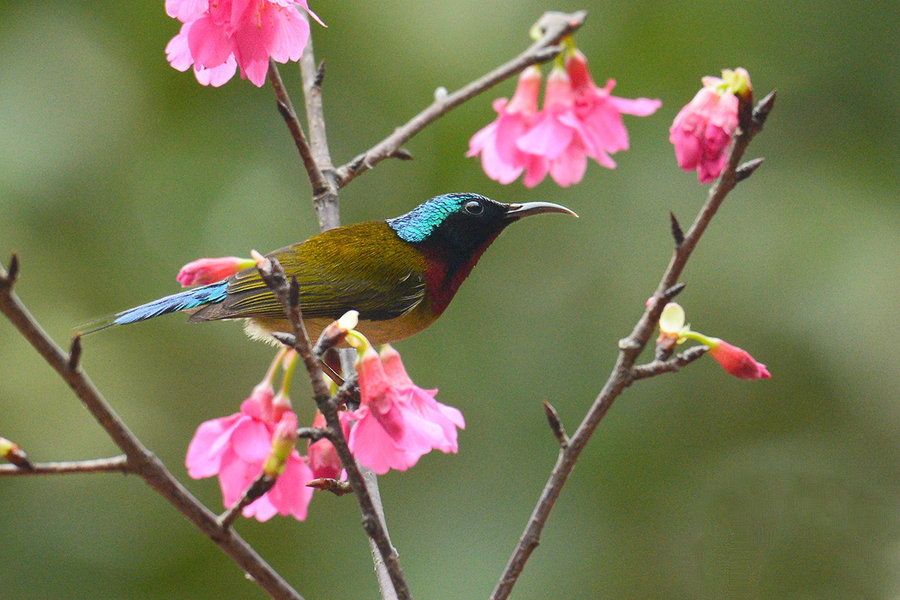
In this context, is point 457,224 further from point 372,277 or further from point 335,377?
point 335,377

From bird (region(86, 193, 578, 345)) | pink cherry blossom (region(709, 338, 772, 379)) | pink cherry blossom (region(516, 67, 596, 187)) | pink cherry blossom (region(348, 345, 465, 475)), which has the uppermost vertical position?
pink cherry blossom (region(516, 67, 596, 187))

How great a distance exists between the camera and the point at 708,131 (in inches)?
56.1

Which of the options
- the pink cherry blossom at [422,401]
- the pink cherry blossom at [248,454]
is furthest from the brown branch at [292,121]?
the pink cherry blossom at [248,454]

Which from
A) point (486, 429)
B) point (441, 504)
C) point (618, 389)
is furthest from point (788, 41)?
point (618, 389)

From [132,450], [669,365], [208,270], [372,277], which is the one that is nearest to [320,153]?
[372,277]

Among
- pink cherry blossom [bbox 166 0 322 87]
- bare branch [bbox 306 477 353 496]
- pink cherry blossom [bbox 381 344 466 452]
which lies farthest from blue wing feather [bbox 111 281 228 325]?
pink cherry blossom [bbox 381 344 466 452]

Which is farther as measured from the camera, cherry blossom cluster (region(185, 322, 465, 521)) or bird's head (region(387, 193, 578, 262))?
bird's head (region(387, 193, 578, 262))

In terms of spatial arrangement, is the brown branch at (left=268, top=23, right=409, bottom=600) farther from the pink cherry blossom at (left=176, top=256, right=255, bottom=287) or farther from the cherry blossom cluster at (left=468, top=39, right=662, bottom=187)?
the cherry blossom cluster at (left=468, top=39, right=662, bottom=187)

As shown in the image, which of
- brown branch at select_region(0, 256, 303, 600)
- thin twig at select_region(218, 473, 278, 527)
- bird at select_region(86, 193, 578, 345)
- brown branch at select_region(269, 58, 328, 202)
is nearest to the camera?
brown branch at select_region(0, 256, 303, 600)

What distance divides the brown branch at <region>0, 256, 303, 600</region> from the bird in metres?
1.36

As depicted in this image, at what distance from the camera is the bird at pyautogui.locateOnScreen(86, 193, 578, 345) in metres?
2.58

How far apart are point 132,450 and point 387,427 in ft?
1.28

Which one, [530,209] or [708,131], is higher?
[708,131]

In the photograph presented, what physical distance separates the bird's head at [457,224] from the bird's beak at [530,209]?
0.03 meters
